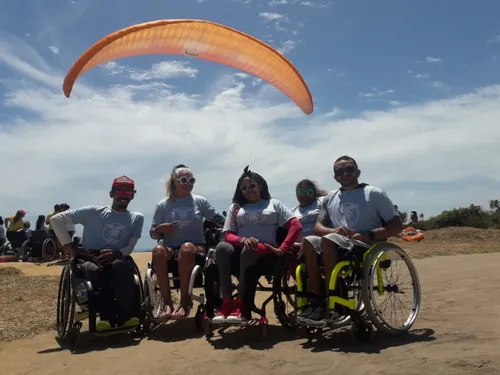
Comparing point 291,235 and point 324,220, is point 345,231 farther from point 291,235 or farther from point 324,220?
point 291,235

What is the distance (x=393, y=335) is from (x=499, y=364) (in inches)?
35.0

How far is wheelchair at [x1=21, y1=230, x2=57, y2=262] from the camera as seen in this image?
11414mm

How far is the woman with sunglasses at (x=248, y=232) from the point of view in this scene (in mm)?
3816

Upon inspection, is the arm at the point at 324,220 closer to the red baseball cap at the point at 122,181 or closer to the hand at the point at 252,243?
the hand at the point at 252,243

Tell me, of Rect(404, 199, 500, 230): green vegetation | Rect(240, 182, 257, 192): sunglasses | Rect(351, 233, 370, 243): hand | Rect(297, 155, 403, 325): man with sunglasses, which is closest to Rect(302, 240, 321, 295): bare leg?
Rect(297, 155, 403, 325): man with sunglasses

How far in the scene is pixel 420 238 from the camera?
15227mm

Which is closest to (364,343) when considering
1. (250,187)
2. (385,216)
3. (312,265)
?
(312,265)

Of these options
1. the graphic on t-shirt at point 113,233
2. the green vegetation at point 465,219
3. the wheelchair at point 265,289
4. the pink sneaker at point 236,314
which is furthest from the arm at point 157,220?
the green vegetation at point 465,219

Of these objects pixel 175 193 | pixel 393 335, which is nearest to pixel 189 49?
pixel 175 193

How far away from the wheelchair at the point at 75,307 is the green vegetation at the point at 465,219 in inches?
769

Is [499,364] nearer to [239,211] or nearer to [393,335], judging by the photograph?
[393,335]

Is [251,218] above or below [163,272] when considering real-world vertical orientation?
above

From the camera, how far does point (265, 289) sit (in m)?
3.96

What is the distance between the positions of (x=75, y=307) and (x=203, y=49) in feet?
11.4
